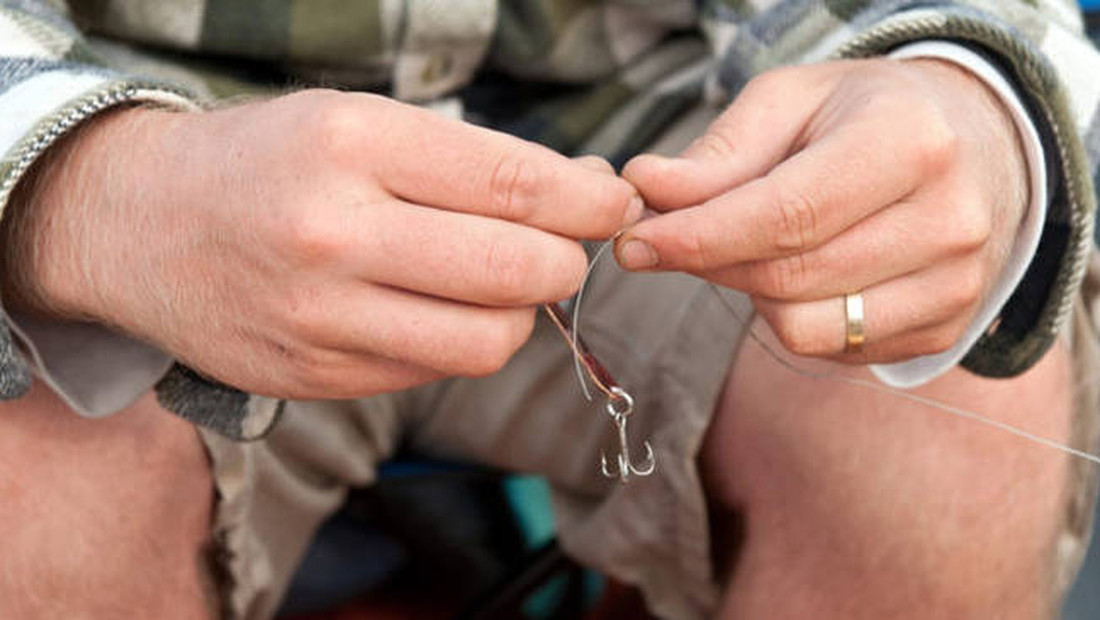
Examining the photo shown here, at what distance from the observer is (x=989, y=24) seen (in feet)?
1.82

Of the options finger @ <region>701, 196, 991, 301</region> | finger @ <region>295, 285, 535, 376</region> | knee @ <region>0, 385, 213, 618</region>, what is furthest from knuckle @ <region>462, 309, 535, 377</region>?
knee @ <region>0, 385, 213, 618</region>

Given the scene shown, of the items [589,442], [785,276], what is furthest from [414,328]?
[589,442]

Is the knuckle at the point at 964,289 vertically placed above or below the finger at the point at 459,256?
below

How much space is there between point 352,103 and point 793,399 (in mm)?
325

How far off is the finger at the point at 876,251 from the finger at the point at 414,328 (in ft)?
0.39

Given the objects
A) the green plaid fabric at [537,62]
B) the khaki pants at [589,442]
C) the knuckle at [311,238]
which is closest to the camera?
the knuckle at [311,238]

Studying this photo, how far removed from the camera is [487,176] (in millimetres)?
438

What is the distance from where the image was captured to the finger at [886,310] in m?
0.50

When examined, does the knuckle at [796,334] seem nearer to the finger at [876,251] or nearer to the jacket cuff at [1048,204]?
the finger at [876,251]

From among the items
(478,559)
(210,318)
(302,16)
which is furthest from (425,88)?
(478,559)

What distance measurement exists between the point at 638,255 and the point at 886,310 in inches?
4.7

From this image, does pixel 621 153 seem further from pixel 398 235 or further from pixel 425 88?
pixel 398 235

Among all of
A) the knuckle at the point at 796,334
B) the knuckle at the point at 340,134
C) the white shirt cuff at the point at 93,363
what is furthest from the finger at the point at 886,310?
the white shirt cuff at the point at 93,363

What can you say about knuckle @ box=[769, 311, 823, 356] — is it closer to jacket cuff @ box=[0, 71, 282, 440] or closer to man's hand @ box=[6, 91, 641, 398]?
man's hand @ box=[6, 91, 641, 398]
